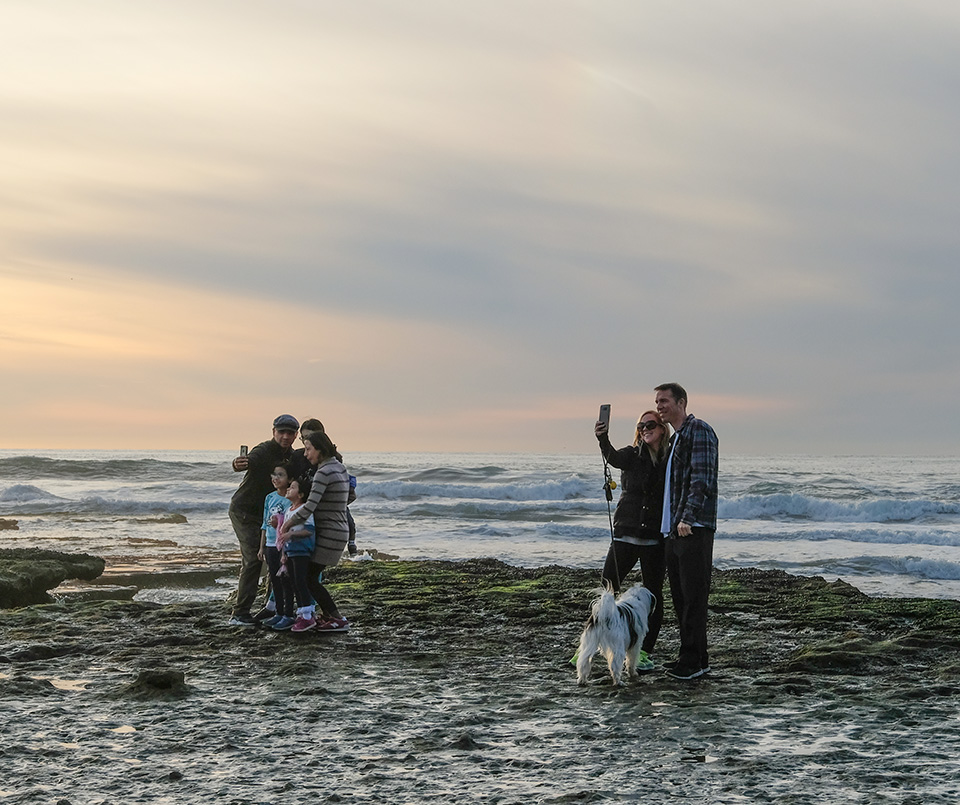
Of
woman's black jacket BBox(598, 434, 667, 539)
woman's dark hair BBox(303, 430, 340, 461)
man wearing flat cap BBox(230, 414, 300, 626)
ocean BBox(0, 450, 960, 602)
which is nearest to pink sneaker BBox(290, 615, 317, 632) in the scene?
man wearing flat cap BBox(230, 414, 300, 626)

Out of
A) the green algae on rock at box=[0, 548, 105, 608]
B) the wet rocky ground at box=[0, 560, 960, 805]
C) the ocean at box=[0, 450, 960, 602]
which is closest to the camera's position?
the wet rocky ground at box=[0, 560, 960, 805]

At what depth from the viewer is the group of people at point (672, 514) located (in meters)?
6.27

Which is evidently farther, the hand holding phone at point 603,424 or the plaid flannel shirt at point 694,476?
the hand holding phone at point 603,424

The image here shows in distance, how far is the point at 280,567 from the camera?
821cm

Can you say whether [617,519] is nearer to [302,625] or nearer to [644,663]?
[644,663]

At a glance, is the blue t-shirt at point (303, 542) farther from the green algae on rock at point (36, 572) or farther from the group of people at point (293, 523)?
the green algae on rock at point (36, 572)

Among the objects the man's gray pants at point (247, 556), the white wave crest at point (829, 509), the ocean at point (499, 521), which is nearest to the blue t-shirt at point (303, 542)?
the man's gray pants at point (247, 556)

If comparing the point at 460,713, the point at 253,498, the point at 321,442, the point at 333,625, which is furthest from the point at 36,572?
the point at 460,713

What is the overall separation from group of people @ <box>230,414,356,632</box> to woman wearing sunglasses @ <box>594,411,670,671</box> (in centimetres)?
245

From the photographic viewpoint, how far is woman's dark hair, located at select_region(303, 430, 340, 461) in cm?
789

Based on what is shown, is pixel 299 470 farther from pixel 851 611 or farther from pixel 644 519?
pixel 851 611

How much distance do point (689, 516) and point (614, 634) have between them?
3.03 ft

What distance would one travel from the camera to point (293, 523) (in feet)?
25.7

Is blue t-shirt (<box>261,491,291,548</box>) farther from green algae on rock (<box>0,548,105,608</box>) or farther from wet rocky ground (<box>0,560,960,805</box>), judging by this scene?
green algae on rock (<box>0,548,105,608</box>)
